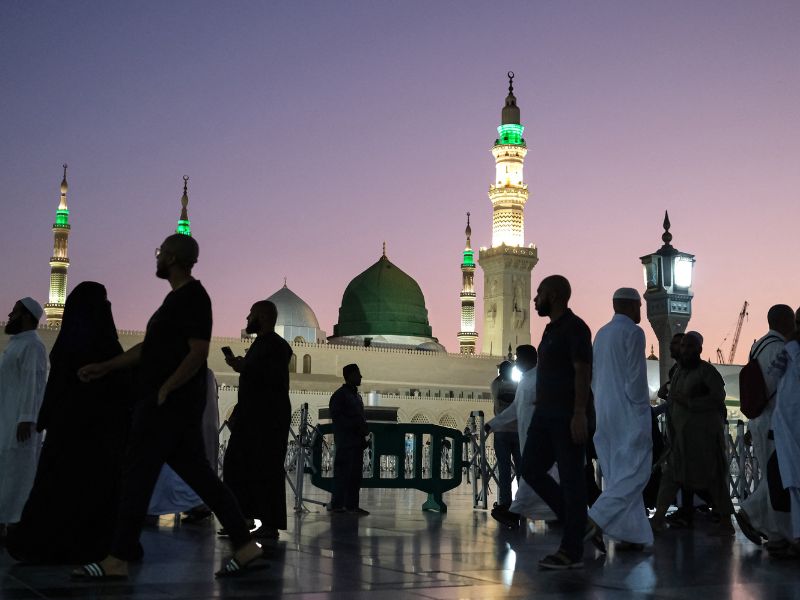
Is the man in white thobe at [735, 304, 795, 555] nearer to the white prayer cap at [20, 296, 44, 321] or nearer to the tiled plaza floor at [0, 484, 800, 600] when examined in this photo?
the tiled plaza floor at [0, 484, 800, 600]

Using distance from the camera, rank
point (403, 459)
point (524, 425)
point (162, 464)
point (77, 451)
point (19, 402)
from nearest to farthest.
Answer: point (162, 464) → point (77, 451) → point (19, 402) → point (524, 425) → point (403, 459)

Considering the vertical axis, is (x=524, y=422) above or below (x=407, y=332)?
below

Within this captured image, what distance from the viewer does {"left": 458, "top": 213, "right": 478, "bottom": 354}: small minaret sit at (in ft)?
164

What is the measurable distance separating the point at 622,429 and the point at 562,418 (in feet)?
2.64

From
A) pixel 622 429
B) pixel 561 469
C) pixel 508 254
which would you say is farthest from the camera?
pixel 508 254

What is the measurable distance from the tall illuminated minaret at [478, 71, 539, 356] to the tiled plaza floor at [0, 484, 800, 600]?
3610cm

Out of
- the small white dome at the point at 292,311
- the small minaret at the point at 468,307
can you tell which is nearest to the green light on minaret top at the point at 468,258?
the small minaret at the point at 468,307

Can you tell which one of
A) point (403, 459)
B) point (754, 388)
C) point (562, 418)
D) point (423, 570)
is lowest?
point (423, 570)

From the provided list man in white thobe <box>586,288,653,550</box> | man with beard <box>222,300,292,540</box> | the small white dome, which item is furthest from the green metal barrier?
the small white dome

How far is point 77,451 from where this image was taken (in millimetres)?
4133

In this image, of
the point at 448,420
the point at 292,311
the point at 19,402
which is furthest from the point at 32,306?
the point at 292,311

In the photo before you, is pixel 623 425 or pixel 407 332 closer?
pixel 623 425

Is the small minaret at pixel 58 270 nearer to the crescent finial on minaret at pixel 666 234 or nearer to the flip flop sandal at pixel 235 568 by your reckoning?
the crescent finial on minaret at pixel 666 234

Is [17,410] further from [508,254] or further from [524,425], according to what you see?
[508,254]
